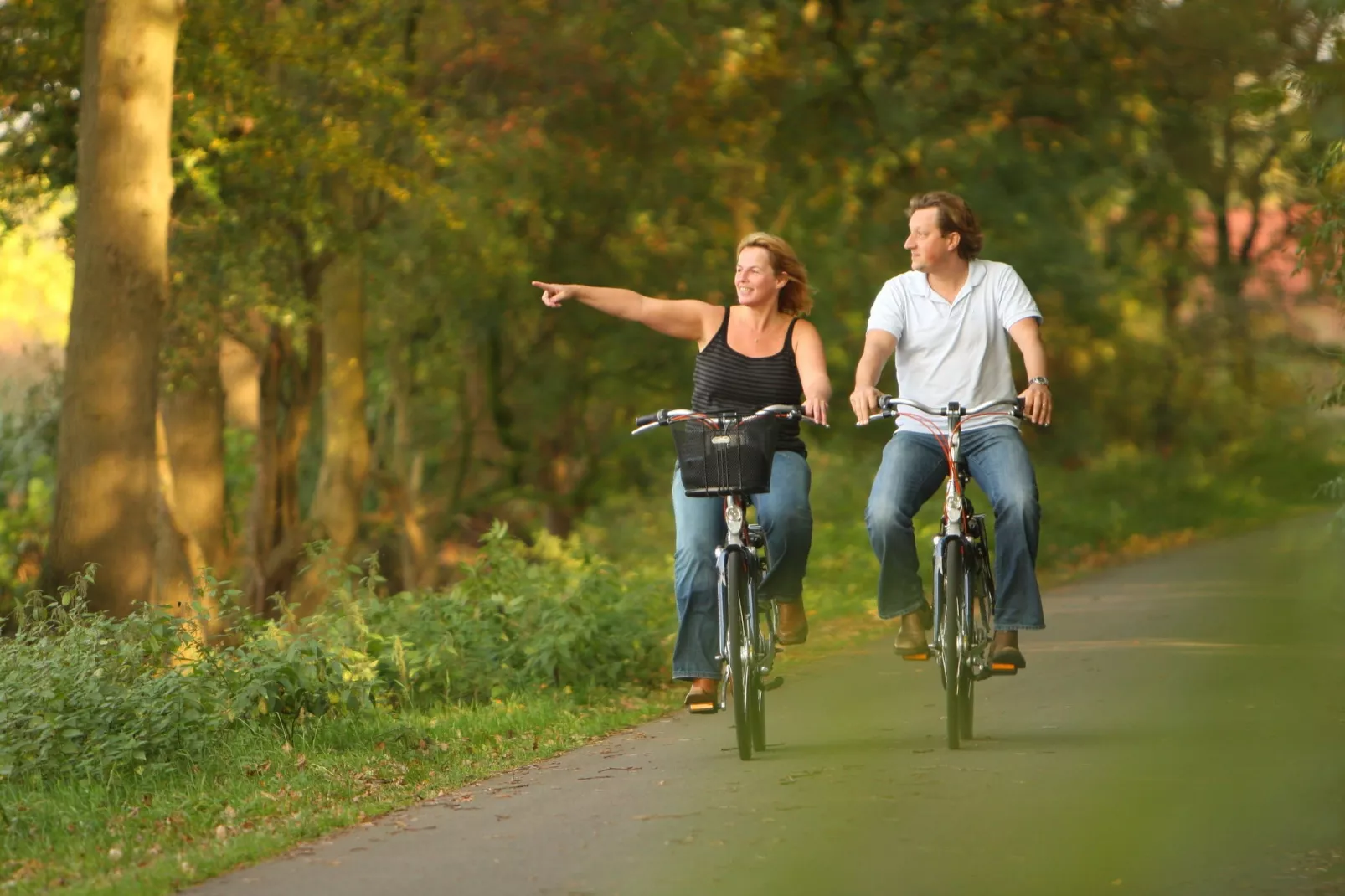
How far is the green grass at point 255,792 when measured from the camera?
20.8ft

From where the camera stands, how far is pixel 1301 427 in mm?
6184

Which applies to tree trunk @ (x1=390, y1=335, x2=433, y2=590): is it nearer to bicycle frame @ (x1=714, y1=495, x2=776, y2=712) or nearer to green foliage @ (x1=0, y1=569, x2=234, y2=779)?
green foliage @ (x1=0, y1=569, x2=234, y2=779)

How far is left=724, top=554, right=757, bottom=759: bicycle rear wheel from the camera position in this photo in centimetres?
779

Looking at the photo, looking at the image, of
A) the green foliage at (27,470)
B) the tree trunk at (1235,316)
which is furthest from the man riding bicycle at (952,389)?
the tree trunk at (1235,316)

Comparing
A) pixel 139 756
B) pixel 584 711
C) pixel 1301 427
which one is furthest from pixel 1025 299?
pixel 139 756

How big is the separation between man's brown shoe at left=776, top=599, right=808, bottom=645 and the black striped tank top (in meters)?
0.68

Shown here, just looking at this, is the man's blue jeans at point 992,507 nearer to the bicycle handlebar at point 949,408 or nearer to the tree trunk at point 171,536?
the bicycle handlebar at point 949,408

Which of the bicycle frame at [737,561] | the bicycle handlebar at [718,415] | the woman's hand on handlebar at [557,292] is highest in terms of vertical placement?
the woman's hand on handlebar at [557,292]

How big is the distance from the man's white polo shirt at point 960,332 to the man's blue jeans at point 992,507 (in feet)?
0.36

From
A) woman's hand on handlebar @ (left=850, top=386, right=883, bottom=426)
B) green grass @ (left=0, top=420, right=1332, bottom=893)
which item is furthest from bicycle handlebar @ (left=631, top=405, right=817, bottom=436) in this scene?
green grass @ (left=0, top=420, right=1332, bottom=893)

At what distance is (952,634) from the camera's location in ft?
25.6

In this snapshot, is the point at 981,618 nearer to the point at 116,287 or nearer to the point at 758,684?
the point at 758,684

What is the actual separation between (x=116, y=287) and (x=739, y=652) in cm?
742

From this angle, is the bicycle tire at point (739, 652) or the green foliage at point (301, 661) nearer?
the bicycle tire at point (739, 652)
